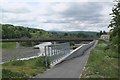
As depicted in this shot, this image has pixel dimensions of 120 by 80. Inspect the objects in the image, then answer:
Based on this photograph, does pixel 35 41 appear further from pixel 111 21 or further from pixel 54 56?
pixel 54 56

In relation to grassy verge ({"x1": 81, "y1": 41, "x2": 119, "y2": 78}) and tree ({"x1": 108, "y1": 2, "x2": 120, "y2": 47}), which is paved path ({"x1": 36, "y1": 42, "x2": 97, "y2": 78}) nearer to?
grassy verge ({"x1": 81, "y1": 41, "x2": 119, "y2": 78})

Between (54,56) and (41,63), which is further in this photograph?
(54,56)

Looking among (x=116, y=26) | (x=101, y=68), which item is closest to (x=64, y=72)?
(x=101, y=68)

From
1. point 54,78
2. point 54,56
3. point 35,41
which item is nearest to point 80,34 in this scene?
point 35,41

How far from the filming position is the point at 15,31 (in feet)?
461

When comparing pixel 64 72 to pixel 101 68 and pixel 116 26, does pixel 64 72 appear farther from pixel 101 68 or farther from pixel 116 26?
pixel 116 26

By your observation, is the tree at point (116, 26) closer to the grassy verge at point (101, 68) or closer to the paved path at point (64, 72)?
the grassy verge at point (101, 68)

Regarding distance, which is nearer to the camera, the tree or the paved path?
the paved path

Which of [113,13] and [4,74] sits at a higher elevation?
[113,13]

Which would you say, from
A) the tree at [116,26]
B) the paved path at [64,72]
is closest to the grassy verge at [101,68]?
the paved path at [64,72]

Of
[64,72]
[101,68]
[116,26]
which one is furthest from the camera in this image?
[116,26]

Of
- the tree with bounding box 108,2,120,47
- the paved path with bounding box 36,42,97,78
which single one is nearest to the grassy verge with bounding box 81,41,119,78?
the paved path with bounding box 36,42,97,78

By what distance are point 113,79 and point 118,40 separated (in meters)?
23.6

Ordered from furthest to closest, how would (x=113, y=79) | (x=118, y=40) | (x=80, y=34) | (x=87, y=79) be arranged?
1. (x=80, y=34)
2. (x=118, y=40)
3. (x=113, y=79)
4. (x=87, y=79)
